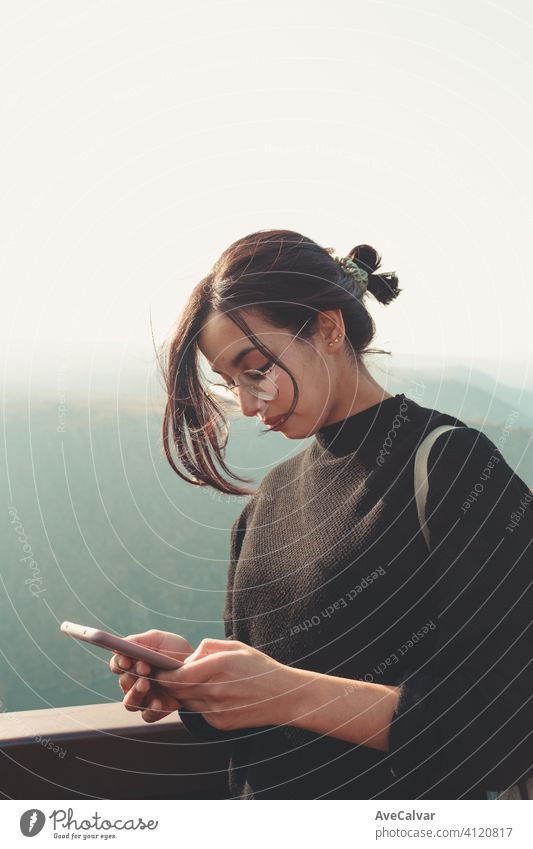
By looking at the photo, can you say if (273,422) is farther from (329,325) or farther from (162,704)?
(162,704)

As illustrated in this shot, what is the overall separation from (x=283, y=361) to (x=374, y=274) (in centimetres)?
28

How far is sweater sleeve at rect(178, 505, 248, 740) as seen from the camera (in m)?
1.19

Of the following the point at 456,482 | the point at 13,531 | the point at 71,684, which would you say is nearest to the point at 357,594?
the point at 456,482

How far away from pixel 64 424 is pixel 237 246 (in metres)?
0.76

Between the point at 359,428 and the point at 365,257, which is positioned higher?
the point at 365,257

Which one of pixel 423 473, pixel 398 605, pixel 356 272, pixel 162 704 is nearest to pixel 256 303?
pixel 356 272

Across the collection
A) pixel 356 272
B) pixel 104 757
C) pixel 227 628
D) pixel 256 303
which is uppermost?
pixel 356 272

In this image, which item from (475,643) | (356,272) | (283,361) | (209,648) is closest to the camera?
(475,643)

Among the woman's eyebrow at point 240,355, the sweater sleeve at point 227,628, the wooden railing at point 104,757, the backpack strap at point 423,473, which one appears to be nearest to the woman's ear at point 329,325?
the woman's eyebrow at point 240,355

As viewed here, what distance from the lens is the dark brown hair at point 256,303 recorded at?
1.08 meters

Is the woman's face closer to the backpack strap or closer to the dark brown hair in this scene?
the dark brown hair

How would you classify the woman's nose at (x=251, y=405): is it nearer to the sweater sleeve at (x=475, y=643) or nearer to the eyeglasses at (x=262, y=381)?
the eyeglasses at (x=262, y=381)

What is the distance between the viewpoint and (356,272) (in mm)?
1211

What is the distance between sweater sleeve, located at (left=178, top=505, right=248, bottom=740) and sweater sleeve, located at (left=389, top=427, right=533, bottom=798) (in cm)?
40
